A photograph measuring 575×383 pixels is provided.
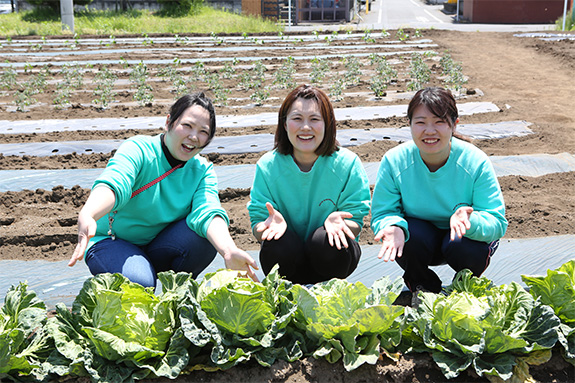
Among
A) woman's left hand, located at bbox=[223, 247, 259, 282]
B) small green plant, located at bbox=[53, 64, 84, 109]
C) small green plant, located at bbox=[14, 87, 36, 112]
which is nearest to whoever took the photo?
woman's left hand, located at bbox=[223, 247, 259, 282]

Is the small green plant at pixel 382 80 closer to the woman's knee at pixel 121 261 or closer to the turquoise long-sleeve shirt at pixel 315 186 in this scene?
the turquoise long-sleeve shirt at pixel 315 186

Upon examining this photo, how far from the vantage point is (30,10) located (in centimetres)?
2212

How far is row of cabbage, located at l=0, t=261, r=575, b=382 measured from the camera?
185 centimetres

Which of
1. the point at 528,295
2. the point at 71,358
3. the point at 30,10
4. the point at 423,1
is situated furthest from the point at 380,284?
the point at 423,1

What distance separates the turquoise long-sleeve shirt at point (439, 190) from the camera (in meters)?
2.48

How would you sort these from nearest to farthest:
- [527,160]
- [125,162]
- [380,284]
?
[380,284], [125,162], [527,160]

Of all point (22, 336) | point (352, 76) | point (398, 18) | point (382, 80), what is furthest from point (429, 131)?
point (398, 18)

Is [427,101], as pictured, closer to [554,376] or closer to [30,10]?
[554,376]

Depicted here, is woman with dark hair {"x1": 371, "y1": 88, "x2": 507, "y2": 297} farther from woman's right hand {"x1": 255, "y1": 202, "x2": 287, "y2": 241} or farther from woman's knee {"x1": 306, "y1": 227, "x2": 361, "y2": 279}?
woman's right hand {"x1": 255, "y1": 202, "x2": 287, "y2": 241}

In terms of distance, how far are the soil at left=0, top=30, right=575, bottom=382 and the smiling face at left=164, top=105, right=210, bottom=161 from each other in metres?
1.02

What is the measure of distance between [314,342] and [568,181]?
3.19m

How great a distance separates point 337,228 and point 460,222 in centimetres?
51

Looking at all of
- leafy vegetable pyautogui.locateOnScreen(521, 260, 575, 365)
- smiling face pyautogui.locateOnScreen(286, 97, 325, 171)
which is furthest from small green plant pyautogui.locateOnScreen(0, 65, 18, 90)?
leafy vegetable pyautogui.locateOnScreen(521, 260, 575, 365)

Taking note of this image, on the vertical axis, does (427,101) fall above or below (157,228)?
above
